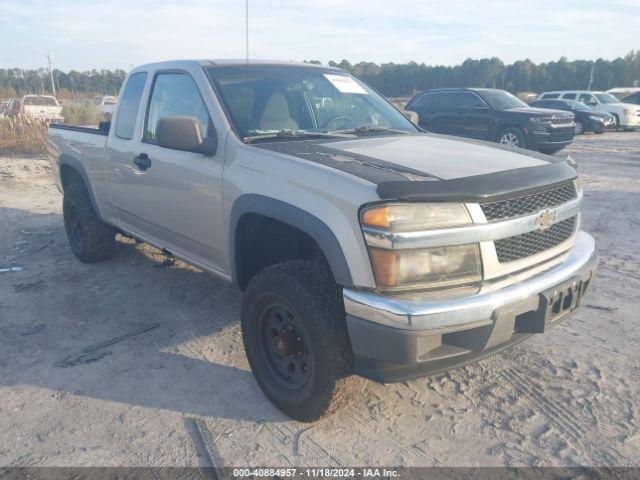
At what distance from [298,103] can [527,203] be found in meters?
1.78

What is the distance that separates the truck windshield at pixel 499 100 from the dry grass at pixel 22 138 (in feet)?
34.4

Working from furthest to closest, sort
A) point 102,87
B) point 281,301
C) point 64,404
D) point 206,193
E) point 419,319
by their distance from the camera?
point 102,87 → point 206,193 → point 64,404 → point 281,301 → point 419,319

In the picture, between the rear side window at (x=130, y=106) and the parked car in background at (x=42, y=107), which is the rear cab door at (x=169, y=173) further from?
the parked car in background at (x=42, y=107)

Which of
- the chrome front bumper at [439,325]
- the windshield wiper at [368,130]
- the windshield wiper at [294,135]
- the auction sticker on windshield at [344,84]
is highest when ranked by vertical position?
A: the auction sticker on windshield at [344,84]

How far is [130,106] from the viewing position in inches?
168

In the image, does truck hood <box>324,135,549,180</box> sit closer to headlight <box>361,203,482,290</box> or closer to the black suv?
headlight <box>361,203,482,290</box>

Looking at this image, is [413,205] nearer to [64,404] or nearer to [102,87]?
[64,404]

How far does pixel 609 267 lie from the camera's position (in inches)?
189

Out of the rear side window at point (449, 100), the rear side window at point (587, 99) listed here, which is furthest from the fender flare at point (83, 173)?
the rear side window at point (587, 99)

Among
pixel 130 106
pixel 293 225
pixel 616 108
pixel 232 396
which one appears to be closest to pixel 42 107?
pixel 130 106

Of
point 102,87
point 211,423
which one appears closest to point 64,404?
point 211,423

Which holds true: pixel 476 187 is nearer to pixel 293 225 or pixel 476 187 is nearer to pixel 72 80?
pixel 293 225

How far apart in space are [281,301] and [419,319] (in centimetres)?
78

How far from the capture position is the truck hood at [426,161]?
2.34 m
